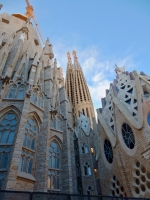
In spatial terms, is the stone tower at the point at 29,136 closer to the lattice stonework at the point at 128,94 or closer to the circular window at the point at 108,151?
the circular window at the point at 108,151

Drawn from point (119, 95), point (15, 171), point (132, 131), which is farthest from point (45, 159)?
point (119, 95)

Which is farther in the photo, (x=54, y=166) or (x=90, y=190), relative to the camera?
(x=90, y=190)

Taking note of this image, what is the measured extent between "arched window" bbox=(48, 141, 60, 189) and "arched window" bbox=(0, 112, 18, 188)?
316cm

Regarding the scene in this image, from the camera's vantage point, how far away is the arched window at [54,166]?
10.3m

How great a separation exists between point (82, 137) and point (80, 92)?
57.4 feet

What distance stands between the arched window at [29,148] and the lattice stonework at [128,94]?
24.8ft

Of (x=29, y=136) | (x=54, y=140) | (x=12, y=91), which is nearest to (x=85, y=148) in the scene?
(x=54, y=140)

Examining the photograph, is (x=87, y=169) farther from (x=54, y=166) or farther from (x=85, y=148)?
(x=54, y=166)

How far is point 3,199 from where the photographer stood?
4.17 meters

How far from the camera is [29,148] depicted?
990 centimetres

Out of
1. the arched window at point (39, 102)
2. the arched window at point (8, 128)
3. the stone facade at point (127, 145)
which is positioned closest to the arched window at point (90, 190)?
the stone facade at point (127, 145)

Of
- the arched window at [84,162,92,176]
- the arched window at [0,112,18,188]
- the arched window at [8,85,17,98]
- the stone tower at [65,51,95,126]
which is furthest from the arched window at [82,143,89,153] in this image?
the stone tower at [65,51,95,126]

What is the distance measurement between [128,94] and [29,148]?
971 cm

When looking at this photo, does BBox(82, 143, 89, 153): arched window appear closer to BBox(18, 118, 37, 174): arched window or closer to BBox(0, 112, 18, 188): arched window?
A: BBox(18, 118, 37, 174): arched window
